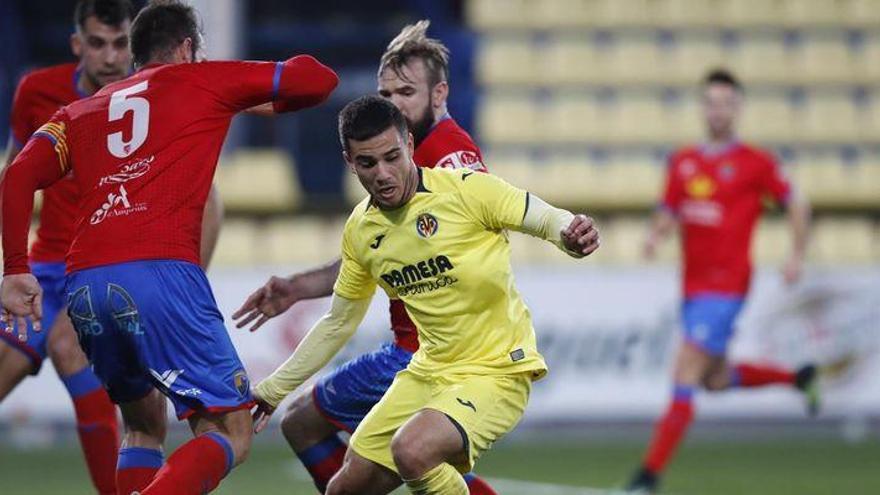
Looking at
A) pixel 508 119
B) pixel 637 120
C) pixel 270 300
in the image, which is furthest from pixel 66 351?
pixel 637 120

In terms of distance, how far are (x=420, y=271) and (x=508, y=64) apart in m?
12.1

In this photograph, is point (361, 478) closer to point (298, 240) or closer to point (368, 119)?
Result: point (368, 119)

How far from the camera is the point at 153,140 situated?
196 inches

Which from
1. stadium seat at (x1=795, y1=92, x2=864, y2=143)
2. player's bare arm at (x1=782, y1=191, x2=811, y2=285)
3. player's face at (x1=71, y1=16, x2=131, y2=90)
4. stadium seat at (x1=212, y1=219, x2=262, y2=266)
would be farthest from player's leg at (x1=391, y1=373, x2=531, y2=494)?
stadium seat at (x1=795, y1=92, x2=864, y2=143)

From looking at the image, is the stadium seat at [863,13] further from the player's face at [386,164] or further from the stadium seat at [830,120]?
the player's face at [386,164]

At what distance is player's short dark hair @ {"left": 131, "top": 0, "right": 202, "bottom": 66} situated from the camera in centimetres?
515

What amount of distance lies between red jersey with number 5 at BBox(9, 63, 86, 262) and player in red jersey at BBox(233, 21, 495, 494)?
1253 millimetres

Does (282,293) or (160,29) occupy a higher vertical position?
(160,29)

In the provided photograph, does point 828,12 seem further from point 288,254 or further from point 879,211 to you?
point 288,254

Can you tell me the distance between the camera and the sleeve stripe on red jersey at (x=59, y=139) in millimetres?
5012

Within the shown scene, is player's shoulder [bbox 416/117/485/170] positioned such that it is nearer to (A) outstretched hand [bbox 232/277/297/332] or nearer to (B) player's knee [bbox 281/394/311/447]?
(A) outstretched hand [bbox 232/277/297/332]

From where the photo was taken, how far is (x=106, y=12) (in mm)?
6141

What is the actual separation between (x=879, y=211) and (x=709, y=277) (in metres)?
6.63

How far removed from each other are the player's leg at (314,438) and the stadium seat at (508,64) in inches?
455
